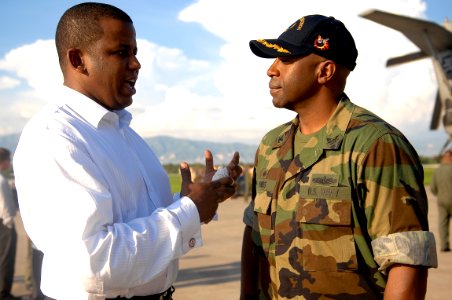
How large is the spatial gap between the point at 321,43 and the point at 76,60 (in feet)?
3.70

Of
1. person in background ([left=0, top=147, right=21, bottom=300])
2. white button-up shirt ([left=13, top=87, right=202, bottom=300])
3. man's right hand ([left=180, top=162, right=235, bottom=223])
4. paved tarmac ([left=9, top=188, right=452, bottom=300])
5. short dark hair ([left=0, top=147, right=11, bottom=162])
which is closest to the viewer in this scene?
white button-up shirt ([left=13, top=87, right=202, bottom=300])

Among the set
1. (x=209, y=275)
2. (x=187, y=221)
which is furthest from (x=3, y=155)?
(x=187, y=221)

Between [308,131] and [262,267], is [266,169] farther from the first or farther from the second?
[262,267]

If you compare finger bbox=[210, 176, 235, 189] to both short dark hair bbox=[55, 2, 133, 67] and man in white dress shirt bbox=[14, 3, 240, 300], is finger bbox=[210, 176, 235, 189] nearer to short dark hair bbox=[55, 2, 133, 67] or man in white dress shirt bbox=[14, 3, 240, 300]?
man in white dress shirt bbox=[14, 3, 240, 300]

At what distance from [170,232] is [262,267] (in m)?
0.84

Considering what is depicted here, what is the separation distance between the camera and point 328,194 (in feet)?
7.03

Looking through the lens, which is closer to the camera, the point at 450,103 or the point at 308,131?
the point at 308,131

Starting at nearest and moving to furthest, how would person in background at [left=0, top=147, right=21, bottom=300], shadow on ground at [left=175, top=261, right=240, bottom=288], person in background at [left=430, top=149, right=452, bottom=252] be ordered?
person in background at [left=0, top=147, right=21, bottom=300]
shadow on ground at [left=175, top=261, right=240, bottom=288]
person in background at [left=430, top=149, right=452, bottom=252]

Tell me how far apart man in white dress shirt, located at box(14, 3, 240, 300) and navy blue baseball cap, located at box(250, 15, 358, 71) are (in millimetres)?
621

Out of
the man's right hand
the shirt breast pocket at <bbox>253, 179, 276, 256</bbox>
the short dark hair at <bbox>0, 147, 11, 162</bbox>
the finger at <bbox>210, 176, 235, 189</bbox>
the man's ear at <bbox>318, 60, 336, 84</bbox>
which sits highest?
the man's ear at <bbox>318, 60, 336, 84</bbox>

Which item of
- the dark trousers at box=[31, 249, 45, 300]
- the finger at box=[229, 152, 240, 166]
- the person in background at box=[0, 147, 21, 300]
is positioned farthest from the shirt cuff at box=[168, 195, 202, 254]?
the person in background at box=[0, 147, 21, 300]

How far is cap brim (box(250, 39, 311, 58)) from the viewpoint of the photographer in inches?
93.0

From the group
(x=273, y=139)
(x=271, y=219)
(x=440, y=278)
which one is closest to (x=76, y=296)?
(x=271, y=219)

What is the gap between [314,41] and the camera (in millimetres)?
2330
